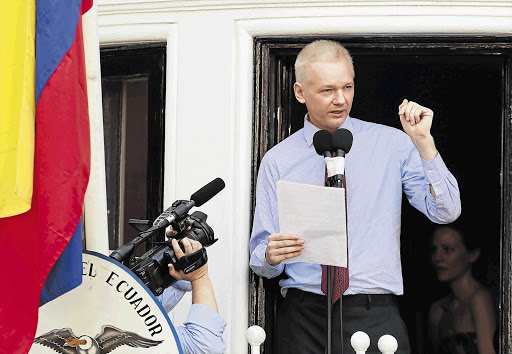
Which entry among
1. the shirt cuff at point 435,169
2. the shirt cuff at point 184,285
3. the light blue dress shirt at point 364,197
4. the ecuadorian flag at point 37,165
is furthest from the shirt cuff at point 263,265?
the ecuadorian flag at point 37,165

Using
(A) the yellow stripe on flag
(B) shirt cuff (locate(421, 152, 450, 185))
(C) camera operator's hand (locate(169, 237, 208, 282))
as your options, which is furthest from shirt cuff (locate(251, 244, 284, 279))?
(A) the yellow stripe on flag

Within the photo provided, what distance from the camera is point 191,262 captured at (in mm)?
3955

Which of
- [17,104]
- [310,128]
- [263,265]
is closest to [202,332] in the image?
[263,265]

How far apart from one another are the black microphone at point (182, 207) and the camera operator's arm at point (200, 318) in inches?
3.5

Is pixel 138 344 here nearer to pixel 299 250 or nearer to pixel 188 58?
pixel 299 250

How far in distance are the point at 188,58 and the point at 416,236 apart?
139 centimetres

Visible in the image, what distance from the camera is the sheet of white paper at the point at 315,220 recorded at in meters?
4.07

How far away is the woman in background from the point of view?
4.86 meters

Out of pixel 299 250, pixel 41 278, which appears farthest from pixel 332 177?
pixel 41 278

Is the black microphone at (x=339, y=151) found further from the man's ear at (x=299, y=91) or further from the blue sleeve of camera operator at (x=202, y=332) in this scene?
the man's ear at (x=299, y=91)

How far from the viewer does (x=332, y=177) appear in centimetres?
389

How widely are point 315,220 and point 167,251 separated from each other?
626 millimetres

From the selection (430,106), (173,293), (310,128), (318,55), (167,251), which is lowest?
(173,293)

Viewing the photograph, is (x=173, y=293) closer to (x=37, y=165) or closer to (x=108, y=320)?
(x=108, y=320)
